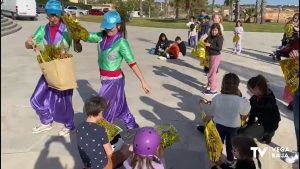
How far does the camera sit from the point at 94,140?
135 inches

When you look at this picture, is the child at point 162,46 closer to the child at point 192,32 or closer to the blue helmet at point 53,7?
the child at point 192,32

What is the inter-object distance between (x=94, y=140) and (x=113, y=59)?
5.89ft

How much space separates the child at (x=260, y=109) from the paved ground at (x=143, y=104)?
415mm

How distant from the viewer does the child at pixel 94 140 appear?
135 inches

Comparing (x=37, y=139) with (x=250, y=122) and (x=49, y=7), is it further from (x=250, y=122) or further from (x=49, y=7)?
(x=250, y=122)

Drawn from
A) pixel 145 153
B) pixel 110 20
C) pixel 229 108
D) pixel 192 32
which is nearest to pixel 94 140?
pixel 145 153

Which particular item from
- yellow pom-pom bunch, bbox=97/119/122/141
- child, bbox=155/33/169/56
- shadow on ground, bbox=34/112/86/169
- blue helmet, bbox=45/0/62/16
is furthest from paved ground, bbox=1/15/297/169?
blue helmet, bbox=45/0/62/16

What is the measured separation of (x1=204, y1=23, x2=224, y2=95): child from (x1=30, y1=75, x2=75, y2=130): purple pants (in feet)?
10.6

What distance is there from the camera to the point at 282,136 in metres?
5.82

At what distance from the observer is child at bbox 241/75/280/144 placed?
15.0 feet

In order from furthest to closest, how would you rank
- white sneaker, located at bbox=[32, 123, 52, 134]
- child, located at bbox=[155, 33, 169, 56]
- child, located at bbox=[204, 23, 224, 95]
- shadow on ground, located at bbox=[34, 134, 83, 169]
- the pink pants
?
1. child, located at bbox=[155, 33, 169, 56]
2. the pink pants
3. child, located at bbox=[204, 23, 224, 95]
4. white sneaker, located at bbox=[32, 123, 52, 134]
5. shadow on ground, located at bbox=[34, 134, 83, 169]

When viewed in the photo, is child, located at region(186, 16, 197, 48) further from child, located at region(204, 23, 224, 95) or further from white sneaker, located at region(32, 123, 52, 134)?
white sneaker, located at region(32, 123, 52, 134)


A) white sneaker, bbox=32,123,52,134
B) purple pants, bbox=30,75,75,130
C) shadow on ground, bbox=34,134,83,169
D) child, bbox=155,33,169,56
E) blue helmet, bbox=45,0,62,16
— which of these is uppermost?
blue helmet, bbox=45,0,62,16

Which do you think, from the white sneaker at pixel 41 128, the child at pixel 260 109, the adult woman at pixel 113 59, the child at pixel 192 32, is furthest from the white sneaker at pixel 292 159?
the child at pixel 192 32
